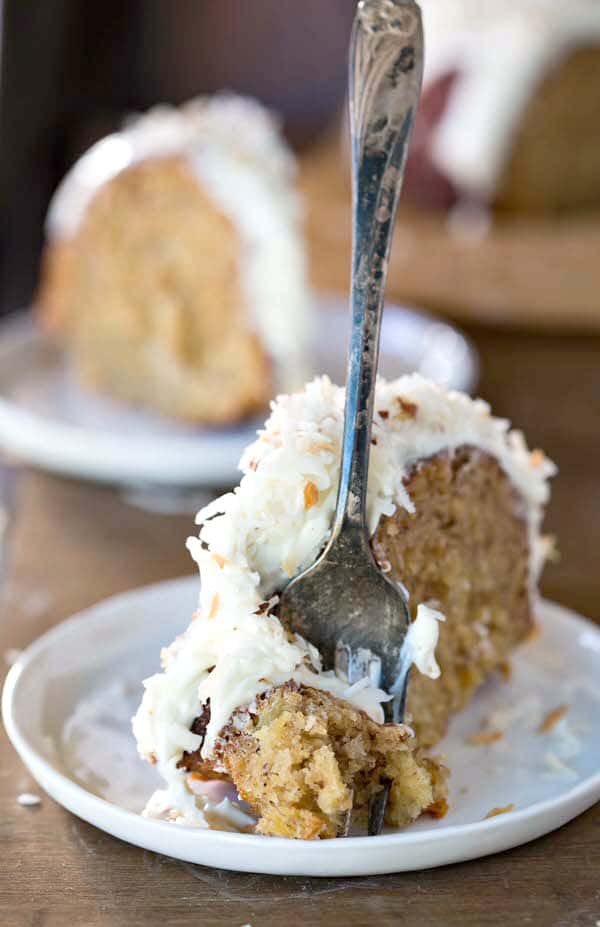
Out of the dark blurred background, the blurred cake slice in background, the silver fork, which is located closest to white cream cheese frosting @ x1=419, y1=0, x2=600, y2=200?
the blurred cake slice in background

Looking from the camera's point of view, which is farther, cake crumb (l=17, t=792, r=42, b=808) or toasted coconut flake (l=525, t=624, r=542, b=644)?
toasted coconut flake (l=525, t=624, r=542, b=644)

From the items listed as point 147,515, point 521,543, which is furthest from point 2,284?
point 521,543

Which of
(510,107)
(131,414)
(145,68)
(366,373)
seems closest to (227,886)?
(366,373)

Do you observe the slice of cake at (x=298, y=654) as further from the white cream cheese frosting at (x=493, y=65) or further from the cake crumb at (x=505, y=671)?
the white cream cheese frosting at (x=493, y=65)

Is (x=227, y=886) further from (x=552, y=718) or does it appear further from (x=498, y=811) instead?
(x=552, y=718)

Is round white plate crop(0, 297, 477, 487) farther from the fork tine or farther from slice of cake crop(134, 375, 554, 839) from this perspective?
the fork tine

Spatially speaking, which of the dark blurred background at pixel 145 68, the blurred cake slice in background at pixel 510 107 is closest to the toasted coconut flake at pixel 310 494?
the blurred cake slice in background at pixel 510 107
